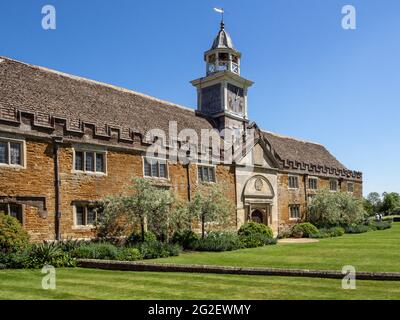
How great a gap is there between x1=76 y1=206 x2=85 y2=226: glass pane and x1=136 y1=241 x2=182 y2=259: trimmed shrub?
3.26 metres

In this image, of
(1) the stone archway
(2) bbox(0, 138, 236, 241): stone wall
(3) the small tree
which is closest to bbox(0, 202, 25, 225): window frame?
(2) bbox(0, 138, 236, 241): stone wall

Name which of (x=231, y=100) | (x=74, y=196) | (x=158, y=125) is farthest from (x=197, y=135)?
(x=74, y=196)

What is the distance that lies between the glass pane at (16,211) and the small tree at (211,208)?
8.98 metres

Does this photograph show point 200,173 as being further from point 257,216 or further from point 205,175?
point 257,216

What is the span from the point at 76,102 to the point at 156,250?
10.7 m

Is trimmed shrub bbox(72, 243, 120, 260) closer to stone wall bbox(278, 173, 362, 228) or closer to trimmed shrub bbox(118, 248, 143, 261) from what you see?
trimmed shrub bbox(118, 248, 143, 261)

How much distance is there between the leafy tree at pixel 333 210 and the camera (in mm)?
38312

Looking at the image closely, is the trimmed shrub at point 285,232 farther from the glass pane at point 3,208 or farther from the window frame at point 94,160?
the glass pane at point 3,208

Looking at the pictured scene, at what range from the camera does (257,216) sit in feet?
111

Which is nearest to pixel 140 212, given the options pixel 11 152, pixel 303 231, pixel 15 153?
pixel 15 153

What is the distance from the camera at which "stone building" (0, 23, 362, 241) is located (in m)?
19.3

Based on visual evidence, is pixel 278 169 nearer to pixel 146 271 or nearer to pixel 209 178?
pixel 209 178

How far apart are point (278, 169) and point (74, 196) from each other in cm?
2022
